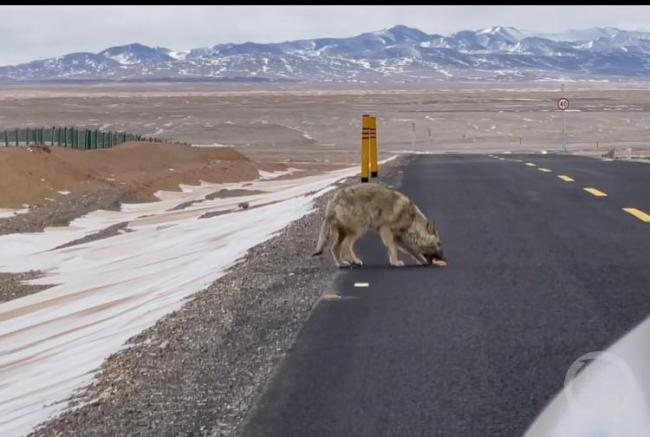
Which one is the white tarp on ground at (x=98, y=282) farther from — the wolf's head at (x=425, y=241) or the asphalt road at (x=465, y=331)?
the wolf's head at (x=425, y=241)

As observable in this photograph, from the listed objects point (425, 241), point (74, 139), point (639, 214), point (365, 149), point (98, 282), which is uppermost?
point (365, 149)

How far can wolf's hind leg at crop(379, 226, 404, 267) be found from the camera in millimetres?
11758

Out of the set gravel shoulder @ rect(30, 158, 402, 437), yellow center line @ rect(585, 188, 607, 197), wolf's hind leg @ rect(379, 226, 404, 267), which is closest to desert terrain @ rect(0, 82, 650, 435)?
gravel shoulder @ rect(30, 158, 402, 437)

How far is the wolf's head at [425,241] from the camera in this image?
1162cm

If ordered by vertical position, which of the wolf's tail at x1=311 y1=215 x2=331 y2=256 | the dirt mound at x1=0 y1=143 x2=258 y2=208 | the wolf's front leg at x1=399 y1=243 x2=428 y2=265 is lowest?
the dirt mound at x1=0 y1=143 x2=258 y2=208

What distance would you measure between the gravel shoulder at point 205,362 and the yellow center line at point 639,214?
5105 millimetres

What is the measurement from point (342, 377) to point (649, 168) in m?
22.4

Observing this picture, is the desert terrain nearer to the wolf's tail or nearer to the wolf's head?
the wolf's tail

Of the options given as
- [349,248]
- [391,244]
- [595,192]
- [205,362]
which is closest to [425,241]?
[391,244]

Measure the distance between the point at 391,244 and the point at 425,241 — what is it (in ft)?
1.24

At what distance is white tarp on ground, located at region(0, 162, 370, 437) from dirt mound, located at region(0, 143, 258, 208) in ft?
14.2

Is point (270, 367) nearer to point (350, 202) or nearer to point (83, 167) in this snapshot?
point (350, 202)

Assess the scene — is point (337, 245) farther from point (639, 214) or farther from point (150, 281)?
point (150, 281)

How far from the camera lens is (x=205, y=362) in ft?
25.6
